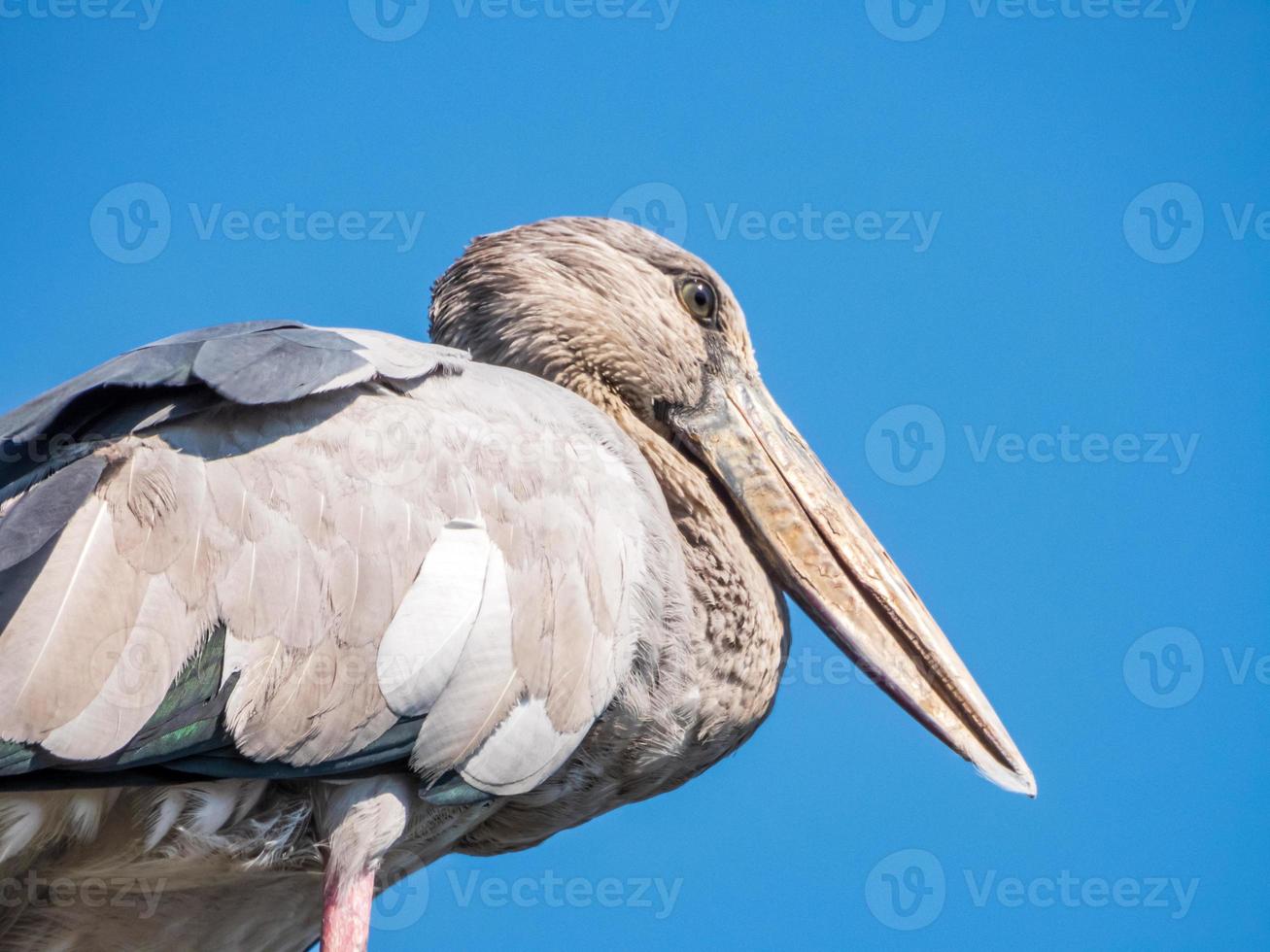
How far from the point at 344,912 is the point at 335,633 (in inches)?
23.8

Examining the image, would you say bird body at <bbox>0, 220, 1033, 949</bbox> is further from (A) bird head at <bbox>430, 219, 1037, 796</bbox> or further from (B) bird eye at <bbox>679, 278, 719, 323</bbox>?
(B) bird eye at <bbox>679, 278, 719, 323</bbox>

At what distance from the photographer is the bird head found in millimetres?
4941

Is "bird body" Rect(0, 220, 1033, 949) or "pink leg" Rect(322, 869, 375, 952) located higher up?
"bird body" Rect(0, 220, 1033, 949)

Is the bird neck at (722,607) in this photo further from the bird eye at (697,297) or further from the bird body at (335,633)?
the bird eye at (697,297)

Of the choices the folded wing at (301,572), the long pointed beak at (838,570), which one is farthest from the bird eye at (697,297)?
the folded wing at (301,572)

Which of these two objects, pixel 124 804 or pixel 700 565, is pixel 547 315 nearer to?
pixel 700 565

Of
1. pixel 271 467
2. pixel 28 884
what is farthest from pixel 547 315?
pixel 28 884

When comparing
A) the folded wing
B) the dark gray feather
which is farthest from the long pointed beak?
the dark gray feather

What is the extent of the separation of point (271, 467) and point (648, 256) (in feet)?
5.65

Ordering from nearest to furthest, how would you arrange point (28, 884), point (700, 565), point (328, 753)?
point (328, 753) → point (28, 884) → point (700, 565)

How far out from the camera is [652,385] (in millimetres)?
5086

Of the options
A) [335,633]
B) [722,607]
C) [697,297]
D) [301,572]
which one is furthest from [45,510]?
[697,297]

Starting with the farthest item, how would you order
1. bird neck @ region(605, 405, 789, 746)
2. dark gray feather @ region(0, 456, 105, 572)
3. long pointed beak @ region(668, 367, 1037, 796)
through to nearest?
long pointed beak @ region(668, 367, 1037, 796) → bird neck @ region(605, 405, 789, 746) → dark gray feather @ region(0, 456, 105, 572)

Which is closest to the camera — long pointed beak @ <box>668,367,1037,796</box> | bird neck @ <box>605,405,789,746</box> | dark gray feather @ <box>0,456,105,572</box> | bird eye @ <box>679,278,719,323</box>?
dark gray feather @ <box>0,456,105,572</box>
